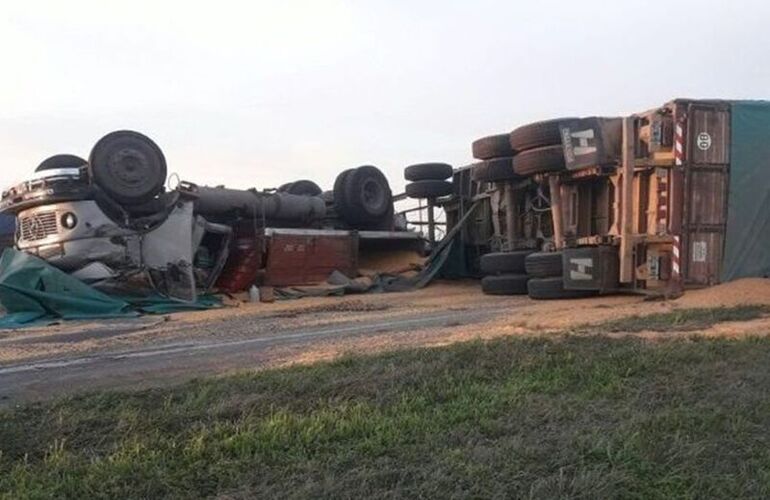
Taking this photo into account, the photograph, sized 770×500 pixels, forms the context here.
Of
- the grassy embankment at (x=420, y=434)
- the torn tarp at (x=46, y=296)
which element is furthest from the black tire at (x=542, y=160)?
the grassy embankment at (x=420, y=434)

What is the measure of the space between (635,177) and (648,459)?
8.02 meters

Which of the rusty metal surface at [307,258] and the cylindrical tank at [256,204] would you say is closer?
the cylindrical tank at [256,204]

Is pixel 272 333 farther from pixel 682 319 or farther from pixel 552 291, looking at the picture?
pixel 552 291

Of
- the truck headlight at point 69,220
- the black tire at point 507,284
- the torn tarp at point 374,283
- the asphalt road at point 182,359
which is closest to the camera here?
the asphalt road at point 182,359

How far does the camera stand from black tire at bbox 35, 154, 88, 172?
14.3 m

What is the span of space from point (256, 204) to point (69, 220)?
3.70m

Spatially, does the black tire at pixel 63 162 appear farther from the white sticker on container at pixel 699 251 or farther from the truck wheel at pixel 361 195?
the white sticker on container at pixel 699 251

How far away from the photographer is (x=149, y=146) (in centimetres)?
1370

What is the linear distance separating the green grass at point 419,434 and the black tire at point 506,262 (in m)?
7.66

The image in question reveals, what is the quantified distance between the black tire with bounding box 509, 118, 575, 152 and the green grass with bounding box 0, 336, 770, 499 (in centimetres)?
657

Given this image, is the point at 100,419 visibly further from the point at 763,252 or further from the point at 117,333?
the point at 763,252

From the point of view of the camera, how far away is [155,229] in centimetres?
1359

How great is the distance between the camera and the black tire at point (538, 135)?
37.1 feet

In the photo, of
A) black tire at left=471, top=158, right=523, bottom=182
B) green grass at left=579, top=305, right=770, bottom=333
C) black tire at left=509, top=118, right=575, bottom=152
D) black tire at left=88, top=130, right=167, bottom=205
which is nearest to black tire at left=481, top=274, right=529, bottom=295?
black tire at left=471, top=158, right=523, bottom=182
